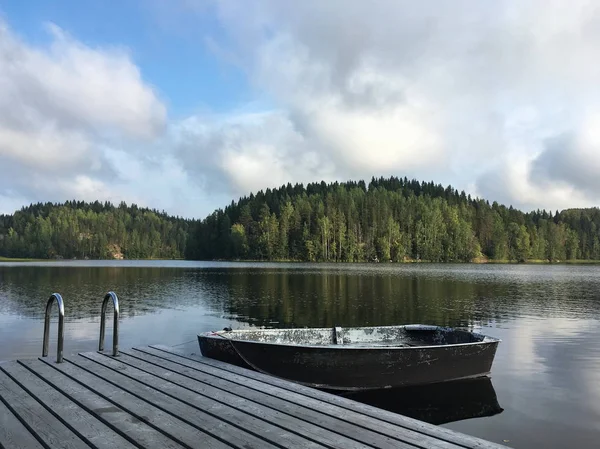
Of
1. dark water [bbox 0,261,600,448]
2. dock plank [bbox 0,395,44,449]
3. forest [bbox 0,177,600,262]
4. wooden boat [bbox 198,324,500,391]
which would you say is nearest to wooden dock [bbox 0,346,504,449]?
dock plank [bbox 0,395,44,449]

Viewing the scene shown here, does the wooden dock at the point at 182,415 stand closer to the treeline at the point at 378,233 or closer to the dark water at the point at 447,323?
the dark water at the point at 447,323

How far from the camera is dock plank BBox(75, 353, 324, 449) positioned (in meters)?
5.65

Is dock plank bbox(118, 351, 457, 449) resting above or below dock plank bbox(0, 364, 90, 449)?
below

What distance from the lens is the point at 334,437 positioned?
5.74 metres

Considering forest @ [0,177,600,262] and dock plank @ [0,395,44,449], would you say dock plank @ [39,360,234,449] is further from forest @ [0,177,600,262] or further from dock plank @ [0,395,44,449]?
forest @ [0,177,600,262]

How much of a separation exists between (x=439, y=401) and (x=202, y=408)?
28.1 ft

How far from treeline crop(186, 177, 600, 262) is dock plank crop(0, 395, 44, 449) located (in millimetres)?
141026

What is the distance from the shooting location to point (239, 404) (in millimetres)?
7082

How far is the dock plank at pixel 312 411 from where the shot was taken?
18.9 feet

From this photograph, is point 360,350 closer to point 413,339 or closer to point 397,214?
point 413,339

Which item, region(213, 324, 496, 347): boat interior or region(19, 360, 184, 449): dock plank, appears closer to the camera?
region(19, 360, 184, 449): dock plank

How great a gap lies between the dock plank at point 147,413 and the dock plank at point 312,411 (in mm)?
1163

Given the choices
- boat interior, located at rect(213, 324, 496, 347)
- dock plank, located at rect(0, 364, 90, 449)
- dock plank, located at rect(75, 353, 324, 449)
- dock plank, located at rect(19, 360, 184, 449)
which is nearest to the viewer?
dock plank, located at rect(0, 364, 90, 449)

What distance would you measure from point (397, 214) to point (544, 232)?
59147 mm
